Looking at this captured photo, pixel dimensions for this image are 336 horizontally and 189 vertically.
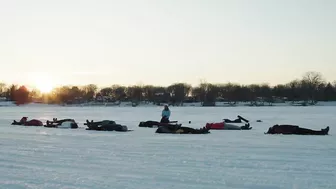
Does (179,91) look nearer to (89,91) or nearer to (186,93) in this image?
(186,93)

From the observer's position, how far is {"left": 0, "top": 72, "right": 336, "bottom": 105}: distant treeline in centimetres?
11706

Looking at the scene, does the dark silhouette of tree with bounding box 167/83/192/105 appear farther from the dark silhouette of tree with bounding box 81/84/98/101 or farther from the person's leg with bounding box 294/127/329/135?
the person's leg with bounding box 294/127/329/135

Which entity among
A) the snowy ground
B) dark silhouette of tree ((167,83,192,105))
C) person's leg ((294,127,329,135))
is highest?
dark silhouette of tree ((167,83,192,105))

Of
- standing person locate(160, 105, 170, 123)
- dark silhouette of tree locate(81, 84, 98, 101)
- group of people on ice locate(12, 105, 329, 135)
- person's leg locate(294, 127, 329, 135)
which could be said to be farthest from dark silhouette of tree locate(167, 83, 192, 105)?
person's leg locate(294, 127, 329, 135)

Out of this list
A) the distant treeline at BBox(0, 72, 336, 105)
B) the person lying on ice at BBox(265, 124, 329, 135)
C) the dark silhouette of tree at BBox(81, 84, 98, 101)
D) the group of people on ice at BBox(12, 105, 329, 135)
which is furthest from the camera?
the dark silhouette of tree at BBox(81, 84, 98, 101)

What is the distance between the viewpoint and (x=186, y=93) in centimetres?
14138

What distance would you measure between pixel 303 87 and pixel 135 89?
52640mm

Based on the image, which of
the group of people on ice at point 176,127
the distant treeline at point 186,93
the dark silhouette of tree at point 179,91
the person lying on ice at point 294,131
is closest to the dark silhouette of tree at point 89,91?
the distant treeline at point 186,93

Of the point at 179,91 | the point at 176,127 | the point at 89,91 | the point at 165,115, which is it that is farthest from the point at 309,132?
the point at 89,91

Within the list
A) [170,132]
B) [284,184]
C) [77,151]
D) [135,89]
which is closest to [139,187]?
[284,184]

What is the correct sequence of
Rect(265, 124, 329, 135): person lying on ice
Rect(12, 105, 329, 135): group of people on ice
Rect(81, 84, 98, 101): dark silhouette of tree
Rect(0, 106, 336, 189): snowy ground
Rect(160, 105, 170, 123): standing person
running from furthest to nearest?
Rect(81, 84, 98, 101): dark silhouette of tree < Rect(160, 105, 170, 123): standing person < Rect(12, 105, 329, 135): group of people on ice < Rect(265, 124, 329, 135): person lying on ice < Rect(0, 106, 336, 189): snowy ground

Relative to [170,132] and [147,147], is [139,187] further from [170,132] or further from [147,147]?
[170,132]

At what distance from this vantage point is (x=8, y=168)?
28.5 ft

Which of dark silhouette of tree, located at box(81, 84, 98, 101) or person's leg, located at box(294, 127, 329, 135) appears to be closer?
person's leg, located at box(294, 127, 329, 135)
